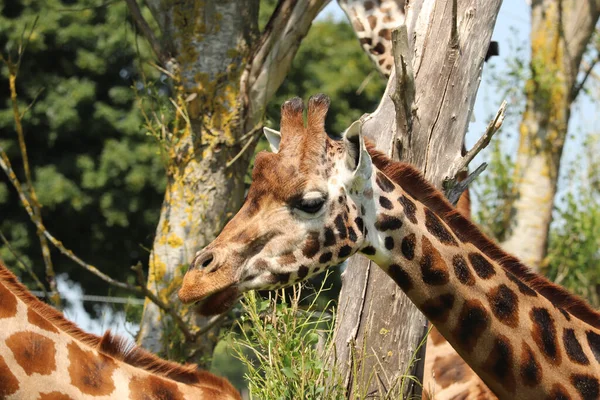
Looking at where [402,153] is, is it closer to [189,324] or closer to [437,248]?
[437,248]

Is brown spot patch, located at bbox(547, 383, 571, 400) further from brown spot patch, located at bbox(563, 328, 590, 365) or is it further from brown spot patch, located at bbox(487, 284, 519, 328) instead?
brown spot patch, located at bbox(487, 284, 519, 328)

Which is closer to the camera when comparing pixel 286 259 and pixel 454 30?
pixel 286 259

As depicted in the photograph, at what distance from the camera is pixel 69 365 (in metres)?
4.41

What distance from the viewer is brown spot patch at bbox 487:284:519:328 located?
4.09 metres

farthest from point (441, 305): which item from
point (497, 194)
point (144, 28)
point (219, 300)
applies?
point (497, 194)

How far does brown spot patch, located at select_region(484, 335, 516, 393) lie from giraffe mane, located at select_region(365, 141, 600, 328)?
1.28 ft

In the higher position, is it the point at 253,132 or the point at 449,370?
the point at 253,132

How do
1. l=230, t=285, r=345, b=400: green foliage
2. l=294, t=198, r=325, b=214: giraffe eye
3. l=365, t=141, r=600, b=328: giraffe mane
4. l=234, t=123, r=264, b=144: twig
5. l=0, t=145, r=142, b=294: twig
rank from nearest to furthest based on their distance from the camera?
l=294, t=198, r=325, b=214: giraffe eye
l=365, t=141, r=600, b=328: giraffe mane
l=230, t=285, r=345, b=400: green foliage
l=0, t=145, r=142, b=294: twig
l=234, t=123, r=264, b=144: twig

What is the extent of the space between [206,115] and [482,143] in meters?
2.69

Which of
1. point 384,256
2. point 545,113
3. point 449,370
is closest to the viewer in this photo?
point 384,256

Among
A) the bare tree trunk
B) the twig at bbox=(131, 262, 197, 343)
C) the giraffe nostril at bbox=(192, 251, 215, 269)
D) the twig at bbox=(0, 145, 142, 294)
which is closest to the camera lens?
the giraffe nostril at bbox=(192, 251, 215, 269)

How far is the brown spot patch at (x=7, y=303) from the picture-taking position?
4418mm

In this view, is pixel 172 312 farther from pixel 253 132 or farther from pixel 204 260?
pixel 204 260

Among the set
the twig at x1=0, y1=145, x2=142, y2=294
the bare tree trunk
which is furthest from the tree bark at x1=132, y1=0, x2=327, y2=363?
the bare tree trunk
